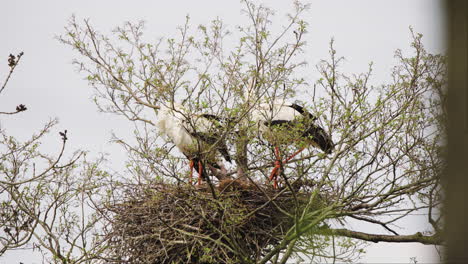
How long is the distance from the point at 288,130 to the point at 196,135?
1442mm

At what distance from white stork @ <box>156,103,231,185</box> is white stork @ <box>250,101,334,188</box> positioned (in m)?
0.53

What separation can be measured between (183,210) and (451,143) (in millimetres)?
6911

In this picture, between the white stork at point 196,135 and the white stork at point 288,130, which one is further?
the white stork at point 288,130

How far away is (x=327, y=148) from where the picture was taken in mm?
7570

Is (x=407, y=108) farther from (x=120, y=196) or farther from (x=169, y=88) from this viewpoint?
(x=120, y=196)

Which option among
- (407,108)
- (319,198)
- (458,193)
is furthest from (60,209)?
(458,193)

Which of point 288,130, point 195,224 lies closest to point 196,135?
point 288,130

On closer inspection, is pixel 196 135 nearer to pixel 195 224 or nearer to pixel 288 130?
pixel 288 130

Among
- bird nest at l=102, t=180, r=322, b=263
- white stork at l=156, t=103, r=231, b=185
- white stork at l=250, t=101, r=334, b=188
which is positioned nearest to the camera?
white stork at l=156, t=103, r=231, b=185

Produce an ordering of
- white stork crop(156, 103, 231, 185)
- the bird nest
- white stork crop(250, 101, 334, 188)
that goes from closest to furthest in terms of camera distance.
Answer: white stork crop(156, 103, 231, 185) → white stork crop(250, 101, 334, 188) → the bird nest

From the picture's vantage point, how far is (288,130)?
7066 millimetres

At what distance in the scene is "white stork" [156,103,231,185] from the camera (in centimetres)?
630

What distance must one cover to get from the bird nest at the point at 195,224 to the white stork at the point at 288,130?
44cm

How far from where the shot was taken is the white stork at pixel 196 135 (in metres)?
6.30
